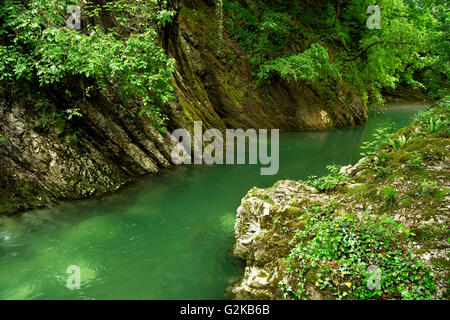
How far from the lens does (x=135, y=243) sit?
666 cm

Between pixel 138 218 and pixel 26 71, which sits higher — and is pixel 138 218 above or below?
below

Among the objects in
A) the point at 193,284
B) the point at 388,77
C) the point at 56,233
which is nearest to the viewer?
the point at 193,284

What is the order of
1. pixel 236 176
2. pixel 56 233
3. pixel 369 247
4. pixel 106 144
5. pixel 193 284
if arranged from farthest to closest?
pixel 236 176
pixel 106 144
pixel 56 233
pixel 193 284
pixel 369 247

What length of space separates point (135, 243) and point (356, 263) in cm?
485

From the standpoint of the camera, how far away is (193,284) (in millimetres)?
5395

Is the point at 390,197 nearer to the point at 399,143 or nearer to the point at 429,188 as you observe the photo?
the point at 429,188

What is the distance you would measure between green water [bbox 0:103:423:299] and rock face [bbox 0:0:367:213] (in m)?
0.71

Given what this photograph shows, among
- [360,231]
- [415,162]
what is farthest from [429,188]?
[360,231]

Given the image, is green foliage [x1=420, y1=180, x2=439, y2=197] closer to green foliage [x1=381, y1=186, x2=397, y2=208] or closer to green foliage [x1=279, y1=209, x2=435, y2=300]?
green foliage [x1=381, y1=186, x2=397, y2=208]

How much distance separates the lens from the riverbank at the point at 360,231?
3861 mm

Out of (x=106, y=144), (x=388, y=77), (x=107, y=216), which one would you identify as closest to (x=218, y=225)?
(x=107, y=216)

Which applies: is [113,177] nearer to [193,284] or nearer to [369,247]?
[193,284]
